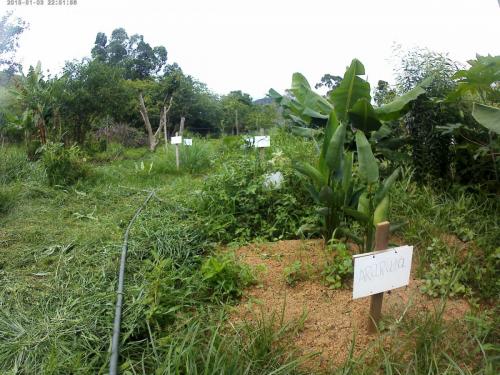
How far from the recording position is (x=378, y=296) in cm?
184

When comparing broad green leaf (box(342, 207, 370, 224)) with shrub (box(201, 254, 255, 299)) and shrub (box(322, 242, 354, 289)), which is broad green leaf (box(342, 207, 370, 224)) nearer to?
shrub (box(322, 242, 354, 289))

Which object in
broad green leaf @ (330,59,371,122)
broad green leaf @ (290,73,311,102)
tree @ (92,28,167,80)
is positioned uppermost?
tree @ (92,28,167,80)

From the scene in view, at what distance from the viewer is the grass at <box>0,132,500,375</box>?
1.70m

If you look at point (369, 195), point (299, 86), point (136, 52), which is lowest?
point (369, 195)

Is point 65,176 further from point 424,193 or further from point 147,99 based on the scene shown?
point 147,99

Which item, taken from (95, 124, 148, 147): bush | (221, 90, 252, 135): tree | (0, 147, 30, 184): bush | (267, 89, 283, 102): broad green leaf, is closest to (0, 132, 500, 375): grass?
(0, 147, 30, 184): bush

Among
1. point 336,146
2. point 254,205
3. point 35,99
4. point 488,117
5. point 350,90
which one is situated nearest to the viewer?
point 488,117

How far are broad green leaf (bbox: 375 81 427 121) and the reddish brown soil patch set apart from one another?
1510 millimetres

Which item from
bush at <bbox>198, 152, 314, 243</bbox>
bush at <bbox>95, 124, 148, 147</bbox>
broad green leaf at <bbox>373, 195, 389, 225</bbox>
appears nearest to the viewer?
broad green leaf at <bbox>373, 195, 389, 225</bbox>

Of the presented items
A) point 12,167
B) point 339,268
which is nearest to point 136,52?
point 12,167

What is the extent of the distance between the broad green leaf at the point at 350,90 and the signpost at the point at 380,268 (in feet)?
6.20

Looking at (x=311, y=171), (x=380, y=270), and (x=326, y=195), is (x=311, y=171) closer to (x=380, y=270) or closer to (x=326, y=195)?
(x=326, y=195)

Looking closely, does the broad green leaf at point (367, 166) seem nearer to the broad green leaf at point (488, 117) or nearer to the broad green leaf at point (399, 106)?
the broad green leaf at point (488, 117)

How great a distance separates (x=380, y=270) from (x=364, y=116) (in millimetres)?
1969
